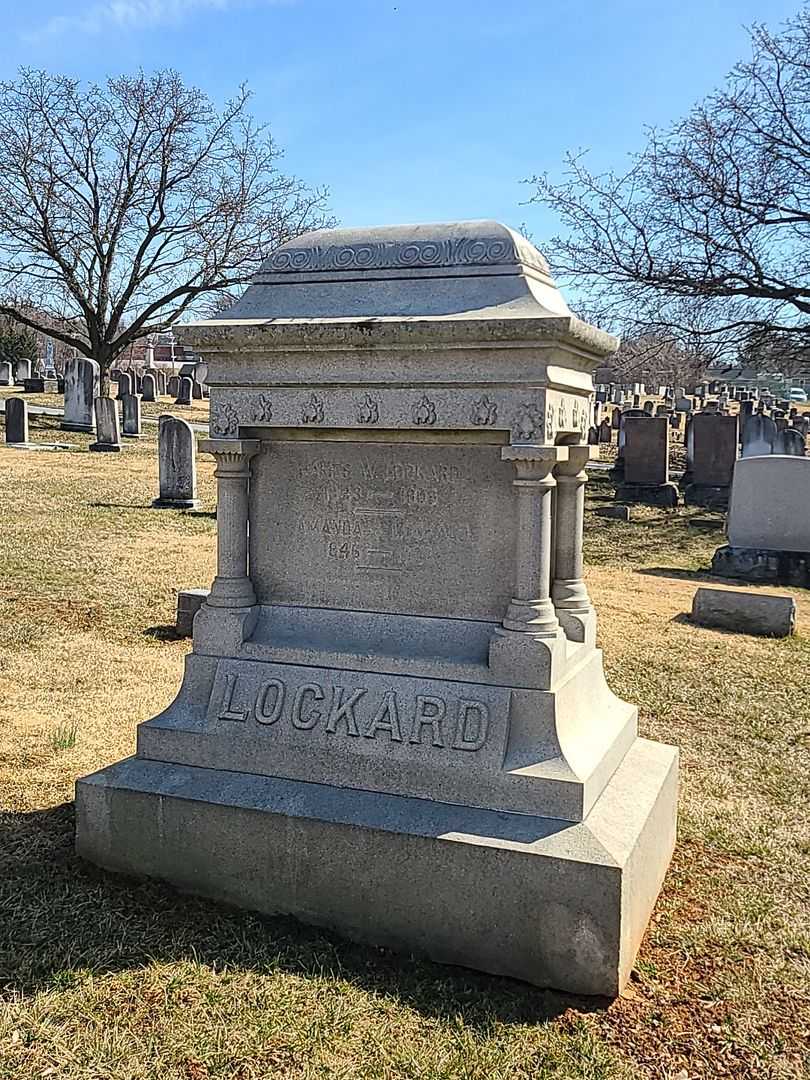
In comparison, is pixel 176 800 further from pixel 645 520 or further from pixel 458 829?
pixel 645 520

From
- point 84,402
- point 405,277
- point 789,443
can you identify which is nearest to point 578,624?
point 405,277

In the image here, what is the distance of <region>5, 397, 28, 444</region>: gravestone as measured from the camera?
19.3 metres

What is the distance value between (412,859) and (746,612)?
5.77 m

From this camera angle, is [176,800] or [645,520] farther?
[645,520]

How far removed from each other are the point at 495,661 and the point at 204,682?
3.85 feet

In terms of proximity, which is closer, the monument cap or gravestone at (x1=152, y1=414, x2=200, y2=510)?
the monument cap

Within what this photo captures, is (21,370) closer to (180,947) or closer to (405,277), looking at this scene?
(405,277)

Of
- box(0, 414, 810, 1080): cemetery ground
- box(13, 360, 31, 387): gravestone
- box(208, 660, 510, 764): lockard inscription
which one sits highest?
box(13, 360, 31, 387): gravestone

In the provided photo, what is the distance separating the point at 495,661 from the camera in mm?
3363

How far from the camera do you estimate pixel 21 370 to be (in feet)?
136

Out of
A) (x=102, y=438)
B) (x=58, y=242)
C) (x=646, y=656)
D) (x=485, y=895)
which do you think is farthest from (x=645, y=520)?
(x=58, y=242)

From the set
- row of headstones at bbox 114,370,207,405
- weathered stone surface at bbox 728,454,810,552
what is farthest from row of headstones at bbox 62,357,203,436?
weathered stone surface at bbox 728,454,810,552

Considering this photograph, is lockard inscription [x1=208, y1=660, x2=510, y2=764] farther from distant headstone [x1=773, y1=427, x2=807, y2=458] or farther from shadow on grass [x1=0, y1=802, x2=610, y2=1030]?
distant headstone [x1=773, y1=427, x2=807, y2=458]

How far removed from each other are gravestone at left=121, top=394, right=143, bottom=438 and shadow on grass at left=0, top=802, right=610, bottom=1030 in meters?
20.1
